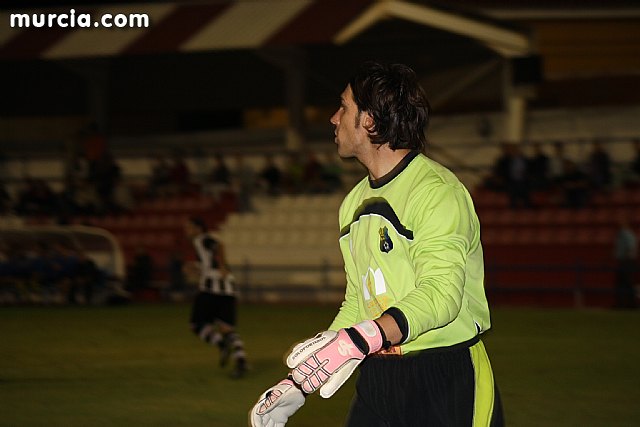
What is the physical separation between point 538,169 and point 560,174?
0.66m

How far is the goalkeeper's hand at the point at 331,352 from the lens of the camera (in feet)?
11.4

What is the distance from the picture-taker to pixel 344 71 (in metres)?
30.3

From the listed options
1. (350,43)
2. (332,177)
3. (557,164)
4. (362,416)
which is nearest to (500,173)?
(557,164)

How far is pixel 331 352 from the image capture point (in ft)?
11.4

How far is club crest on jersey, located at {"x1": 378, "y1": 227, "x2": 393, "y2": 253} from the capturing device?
3950 millimetres

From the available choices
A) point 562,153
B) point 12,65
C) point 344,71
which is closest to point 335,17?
point 344,71

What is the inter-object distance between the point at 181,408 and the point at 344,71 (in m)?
20.3

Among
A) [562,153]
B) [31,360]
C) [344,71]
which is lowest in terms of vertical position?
[31,360]

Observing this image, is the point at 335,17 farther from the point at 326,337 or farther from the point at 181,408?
the point at 326,337

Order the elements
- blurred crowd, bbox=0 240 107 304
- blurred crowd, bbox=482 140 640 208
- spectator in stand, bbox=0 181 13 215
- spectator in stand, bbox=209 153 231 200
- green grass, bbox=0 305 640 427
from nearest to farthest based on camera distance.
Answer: green grass, bbox=0 305 640 427 → blurred crowd, bbox=482 140 640 208 → blurred crowd, bbox=0 240 107 304 → spectator in stand, bbox=209 153 231 200 → spectator in stand, bbox=0 181 13 215

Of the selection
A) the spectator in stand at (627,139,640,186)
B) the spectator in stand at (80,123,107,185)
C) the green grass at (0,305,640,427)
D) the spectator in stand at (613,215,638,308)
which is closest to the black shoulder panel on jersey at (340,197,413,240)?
the green grass at (0,305,640,427)

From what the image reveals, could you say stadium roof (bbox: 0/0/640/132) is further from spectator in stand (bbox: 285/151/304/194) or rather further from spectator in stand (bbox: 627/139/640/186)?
spectator in stand (bbox: 627/139/640/186)

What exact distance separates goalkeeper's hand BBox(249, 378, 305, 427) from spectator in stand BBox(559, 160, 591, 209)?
20676 mm

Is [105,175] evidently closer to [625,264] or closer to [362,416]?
[625,264]
